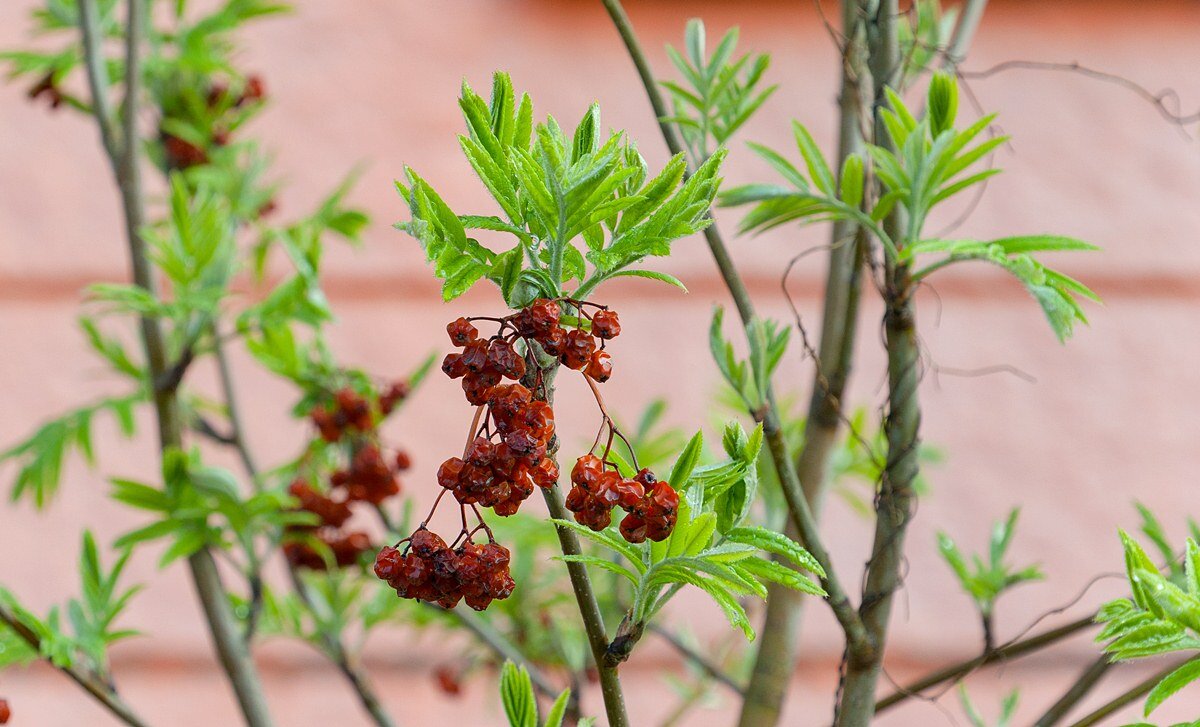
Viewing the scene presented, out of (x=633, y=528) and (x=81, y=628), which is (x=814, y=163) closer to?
(x=633, y=528)

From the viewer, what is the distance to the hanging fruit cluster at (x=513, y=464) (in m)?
0.23

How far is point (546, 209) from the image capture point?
0.76 ft

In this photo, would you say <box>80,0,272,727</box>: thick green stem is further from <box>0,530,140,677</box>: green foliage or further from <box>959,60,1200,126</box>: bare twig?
<box>959,60,1200,126</box>: bare twig

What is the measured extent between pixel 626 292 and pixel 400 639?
39 cm

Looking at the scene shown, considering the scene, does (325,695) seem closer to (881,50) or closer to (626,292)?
(626,292)

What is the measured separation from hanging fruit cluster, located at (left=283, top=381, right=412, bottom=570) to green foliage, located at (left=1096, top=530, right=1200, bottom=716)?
0.30m

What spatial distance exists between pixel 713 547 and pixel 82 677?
235 mm

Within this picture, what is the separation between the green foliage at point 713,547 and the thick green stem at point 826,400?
0.13 meters

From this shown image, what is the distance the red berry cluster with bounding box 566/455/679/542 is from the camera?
9.4 inches

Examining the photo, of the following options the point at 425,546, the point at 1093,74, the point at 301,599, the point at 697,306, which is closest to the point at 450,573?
the point at 425,546

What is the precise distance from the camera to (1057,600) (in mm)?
1068

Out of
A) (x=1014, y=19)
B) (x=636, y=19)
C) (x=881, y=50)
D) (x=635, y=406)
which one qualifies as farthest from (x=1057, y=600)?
(x=881, y=50)

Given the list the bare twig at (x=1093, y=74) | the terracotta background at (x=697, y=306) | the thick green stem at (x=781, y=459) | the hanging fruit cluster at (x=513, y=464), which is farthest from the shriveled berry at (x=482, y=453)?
the terracotta background at (x=697, y=306)

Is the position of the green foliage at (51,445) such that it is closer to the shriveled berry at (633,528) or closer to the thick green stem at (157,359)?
the thick green stem at (157,359)
